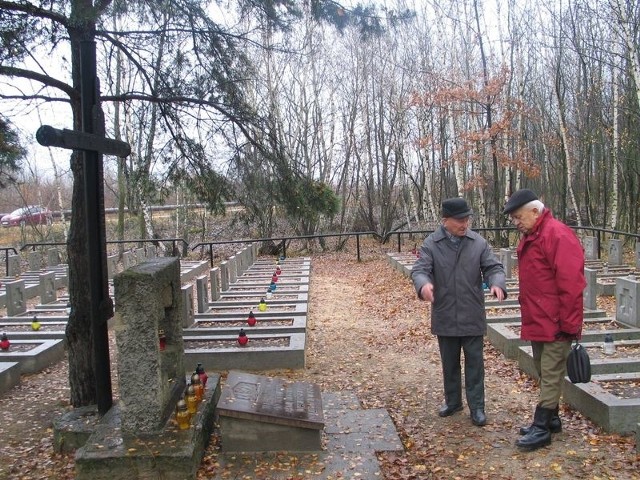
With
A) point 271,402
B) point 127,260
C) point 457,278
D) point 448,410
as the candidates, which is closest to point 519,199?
point 457,278

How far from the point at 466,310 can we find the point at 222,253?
666 inches

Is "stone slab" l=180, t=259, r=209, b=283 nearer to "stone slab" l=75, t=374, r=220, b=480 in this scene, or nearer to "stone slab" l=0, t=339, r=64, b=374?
"stone slab" l=0, t=339, r=64, b=374

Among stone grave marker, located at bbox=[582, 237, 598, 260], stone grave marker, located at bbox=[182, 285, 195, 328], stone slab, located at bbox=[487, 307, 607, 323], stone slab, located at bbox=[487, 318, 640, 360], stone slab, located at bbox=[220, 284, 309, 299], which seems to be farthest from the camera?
stone grave marker, located at bbox=[582, 237, 598, 260]

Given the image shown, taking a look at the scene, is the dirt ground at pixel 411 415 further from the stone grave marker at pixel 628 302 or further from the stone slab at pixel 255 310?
the stone grave marker at pixel 628 302

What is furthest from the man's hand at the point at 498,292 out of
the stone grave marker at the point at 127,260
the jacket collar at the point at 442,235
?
the stone grave marker at the point at 127,260

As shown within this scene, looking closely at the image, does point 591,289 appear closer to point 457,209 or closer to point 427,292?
point 457,209

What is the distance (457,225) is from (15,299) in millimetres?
8618

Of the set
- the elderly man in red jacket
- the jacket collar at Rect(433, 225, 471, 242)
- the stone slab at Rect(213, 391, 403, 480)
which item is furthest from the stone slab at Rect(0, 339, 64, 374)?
the elderly man in red jacket

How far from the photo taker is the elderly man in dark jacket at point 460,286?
14.2 ft

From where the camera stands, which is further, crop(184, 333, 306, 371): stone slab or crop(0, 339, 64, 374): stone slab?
crop(0, 339, 64, 374): stone slab

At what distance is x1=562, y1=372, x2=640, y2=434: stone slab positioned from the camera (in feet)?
13.2

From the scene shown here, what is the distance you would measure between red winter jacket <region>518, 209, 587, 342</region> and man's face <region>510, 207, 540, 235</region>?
0.04 meters

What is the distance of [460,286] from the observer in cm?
436

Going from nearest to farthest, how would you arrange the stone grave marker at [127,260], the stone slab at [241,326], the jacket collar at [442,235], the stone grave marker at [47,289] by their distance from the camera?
1. the jacket collar at [442,235]
2. the stone slab at [241,326]
3. the stone grave marker at [47,289]
4. the stone grave marker at [127,260]
